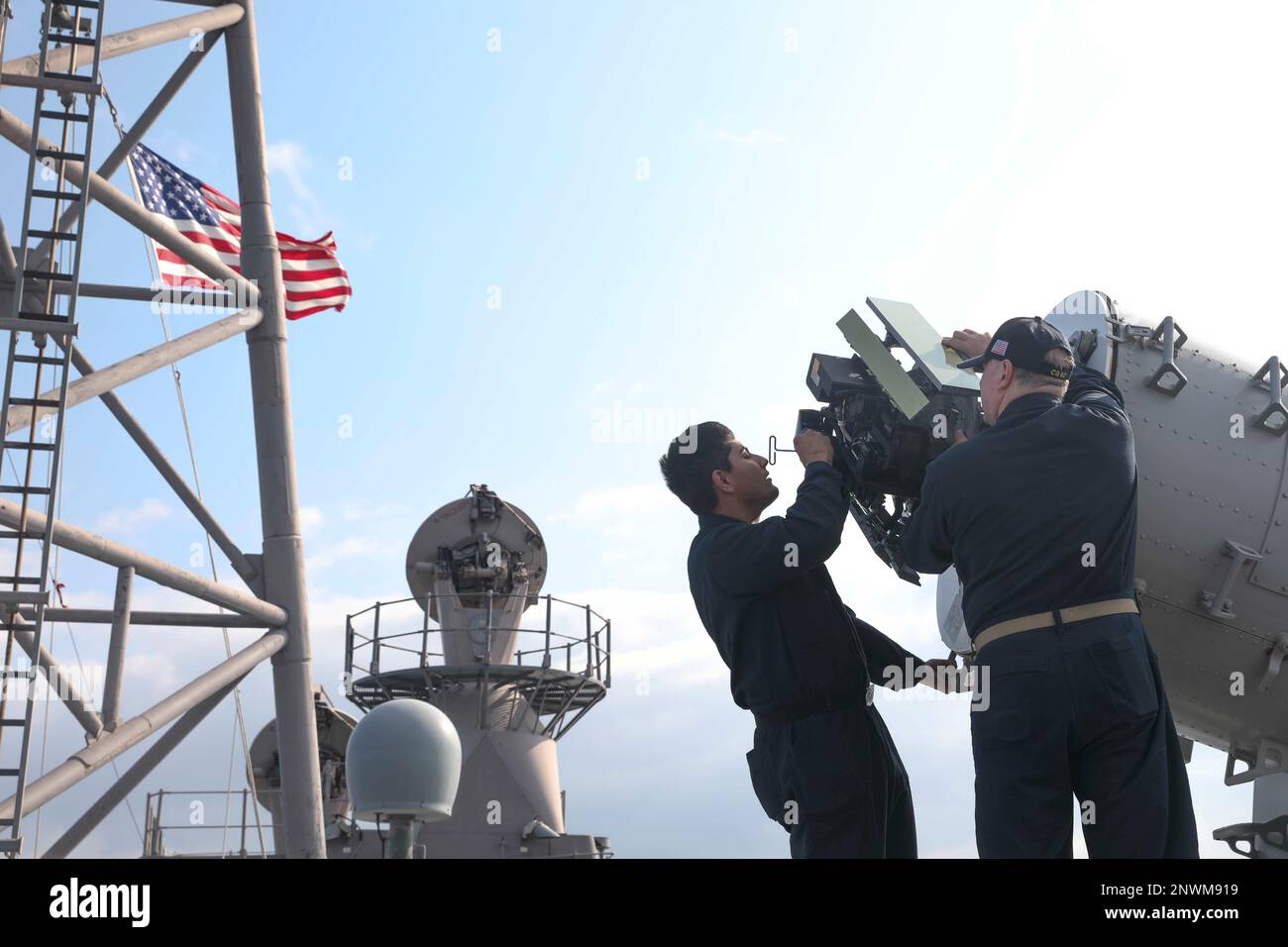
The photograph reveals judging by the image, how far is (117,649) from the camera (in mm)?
8922

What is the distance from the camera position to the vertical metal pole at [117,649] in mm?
8867

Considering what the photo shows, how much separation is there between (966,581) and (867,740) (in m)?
0.80

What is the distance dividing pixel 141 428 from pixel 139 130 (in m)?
2.50

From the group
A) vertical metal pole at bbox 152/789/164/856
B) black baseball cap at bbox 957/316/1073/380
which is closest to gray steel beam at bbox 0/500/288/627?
black baseball cap at bbox 957/316/1073/380

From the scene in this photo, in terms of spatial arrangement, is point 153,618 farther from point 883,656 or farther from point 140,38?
point 883,656

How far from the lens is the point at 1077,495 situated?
411cm

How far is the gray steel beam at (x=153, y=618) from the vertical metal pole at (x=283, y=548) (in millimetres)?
406

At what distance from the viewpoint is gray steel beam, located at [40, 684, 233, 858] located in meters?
9.35

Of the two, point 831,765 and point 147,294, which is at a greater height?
point 147,294

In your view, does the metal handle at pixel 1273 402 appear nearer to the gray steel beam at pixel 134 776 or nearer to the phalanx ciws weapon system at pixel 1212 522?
the phalanx ciws weapon system at pixel 1212 522

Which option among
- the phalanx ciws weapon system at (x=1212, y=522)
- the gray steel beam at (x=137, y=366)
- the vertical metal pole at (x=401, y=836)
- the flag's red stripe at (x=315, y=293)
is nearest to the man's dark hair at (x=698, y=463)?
the vertical metal pole at (x=401, y=836)

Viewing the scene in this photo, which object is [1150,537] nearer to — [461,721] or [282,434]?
[282,434]

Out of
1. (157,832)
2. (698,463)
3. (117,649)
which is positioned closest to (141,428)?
(117,649)
